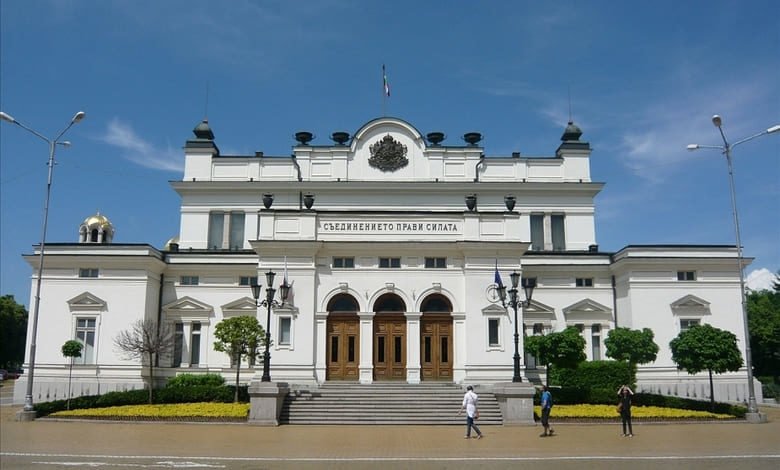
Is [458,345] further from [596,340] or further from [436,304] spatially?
[596,340]

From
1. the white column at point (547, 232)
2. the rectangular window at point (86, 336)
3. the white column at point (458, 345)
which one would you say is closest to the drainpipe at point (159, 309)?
the rectangular window at point (86, 336)

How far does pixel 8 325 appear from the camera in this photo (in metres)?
77.1

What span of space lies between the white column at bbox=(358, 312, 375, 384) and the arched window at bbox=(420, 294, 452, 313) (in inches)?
105

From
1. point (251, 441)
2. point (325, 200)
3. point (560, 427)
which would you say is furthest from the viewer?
point (325, 200)

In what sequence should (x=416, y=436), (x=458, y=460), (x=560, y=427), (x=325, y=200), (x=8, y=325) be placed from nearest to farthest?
(x=458, y=460)
(x=416, y=436)
(x=560, y=427)
(x=325, y=200)
(x=8, y=325)

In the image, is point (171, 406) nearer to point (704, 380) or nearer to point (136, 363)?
point (136, 363)

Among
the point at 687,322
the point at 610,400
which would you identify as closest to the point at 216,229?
the point at 610,400

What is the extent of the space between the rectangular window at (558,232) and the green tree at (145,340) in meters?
24.9

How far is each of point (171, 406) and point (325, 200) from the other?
787 inches

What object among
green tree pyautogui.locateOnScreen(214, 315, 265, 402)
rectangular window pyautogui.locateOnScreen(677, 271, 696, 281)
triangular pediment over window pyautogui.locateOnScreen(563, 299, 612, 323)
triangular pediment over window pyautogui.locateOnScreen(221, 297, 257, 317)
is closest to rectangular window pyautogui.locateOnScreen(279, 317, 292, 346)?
green tree pyautogui.locateOnScreen(214, 315, 265, 402)

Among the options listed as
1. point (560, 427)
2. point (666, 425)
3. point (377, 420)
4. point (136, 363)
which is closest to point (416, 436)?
point (377, 420)

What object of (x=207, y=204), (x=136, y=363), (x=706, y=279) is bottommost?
(x=136, y=363)

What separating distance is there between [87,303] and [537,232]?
28067mm

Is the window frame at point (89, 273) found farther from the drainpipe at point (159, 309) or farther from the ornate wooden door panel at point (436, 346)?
the ornate wooden door panel at point (436, 346)
